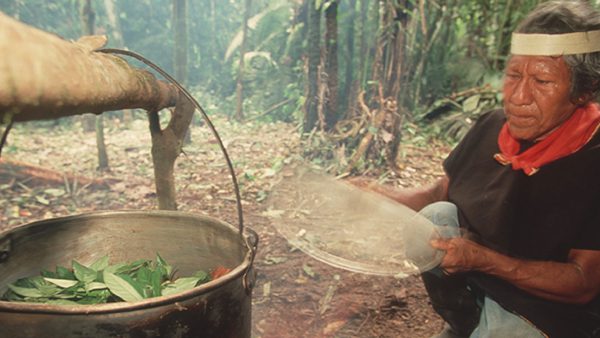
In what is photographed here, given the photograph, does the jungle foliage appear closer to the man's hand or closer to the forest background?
the forest background

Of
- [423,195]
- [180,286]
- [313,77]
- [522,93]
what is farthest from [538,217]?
[313,77]

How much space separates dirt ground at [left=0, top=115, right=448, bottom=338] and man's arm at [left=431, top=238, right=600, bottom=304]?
1.00 m

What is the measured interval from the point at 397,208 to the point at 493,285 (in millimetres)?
511

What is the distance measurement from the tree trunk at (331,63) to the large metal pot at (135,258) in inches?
134

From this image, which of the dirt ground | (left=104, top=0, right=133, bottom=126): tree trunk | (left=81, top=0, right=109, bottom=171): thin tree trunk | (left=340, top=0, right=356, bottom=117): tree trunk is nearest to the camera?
the dirt ground

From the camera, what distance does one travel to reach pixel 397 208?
2.01 metres

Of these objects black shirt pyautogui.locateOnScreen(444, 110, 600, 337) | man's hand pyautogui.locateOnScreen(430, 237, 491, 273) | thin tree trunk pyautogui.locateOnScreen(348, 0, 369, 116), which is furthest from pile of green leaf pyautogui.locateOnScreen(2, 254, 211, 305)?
thin tree trunk pyautogui.locateOnScreen(348, 0, 369, 116)

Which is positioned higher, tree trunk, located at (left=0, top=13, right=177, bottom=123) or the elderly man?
tree trunk, located at (left=0, top=13, right=177, bottom=123)

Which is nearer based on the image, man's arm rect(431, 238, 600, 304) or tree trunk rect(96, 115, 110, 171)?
man's arm rect(431, 238, 600, 304)

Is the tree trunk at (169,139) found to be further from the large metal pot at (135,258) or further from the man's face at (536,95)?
the man's face at (536,95)

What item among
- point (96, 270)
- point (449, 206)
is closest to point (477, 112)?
point (449, 206)

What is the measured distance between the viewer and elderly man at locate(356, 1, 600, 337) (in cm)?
157

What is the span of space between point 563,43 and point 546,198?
59 cm

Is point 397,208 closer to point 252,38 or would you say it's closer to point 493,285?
point 493,285
